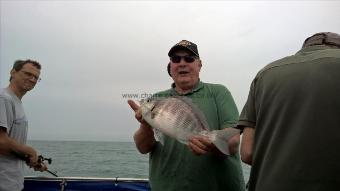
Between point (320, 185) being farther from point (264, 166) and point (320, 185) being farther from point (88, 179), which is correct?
point (88, 179)

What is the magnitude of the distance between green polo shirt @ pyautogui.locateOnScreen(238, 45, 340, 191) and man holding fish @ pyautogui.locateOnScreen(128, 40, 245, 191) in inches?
28.5

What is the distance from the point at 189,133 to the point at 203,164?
1.48 feet

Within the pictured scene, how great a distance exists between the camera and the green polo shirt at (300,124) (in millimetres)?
1948

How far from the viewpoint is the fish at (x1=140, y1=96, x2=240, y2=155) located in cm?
308

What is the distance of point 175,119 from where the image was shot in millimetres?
3154

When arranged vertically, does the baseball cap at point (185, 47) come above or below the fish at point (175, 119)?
above

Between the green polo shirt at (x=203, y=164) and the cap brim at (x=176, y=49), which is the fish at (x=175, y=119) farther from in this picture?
the cap brim at (x=176, y=49)

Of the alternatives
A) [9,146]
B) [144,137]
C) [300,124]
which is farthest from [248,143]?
[9,146]

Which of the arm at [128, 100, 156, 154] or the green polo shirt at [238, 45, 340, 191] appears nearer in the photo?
the green polo shirt at [238, 45, 340, 191]

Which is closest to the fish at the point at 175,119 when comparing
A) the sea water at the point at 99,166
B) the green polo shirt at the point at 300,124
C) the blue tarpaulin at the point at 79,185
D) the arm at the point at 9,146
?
the green polo shirt at the point at 300,124

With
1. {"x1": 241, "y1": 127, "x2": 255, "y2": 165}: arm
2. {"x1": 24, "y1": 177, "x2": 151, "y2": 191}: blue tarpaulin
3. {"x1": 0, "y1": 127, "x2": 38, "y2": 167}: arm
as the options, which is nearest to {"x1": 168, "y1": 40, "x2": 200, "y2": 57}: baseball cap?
{"x1": 241, "y1": 127, "x2": 255, "y2": 165}: arm

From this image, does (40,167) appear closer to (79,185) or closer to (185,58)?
(79,185)

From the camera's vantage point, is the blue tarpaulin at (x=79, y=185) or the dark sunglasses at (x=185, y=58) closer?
the dark sunglasses at (x=185, y=58)

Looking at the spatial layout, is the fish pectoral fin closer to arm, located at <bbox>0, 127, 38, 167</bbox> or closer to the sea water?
arm, located at <bbox>0, 127, 38, 167</bbox>
